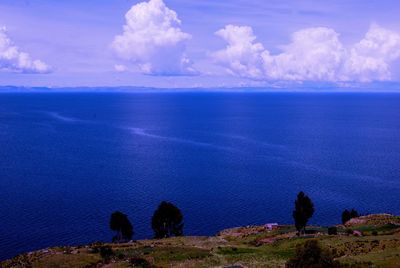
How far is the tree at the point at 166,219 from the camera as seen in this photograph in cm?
8662

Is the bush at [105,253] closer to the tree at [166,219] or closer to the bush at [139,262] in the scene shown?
the bush at [139,262]

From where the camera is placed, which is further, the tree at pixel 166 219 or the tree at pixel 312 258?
the tree at pixel 166 219

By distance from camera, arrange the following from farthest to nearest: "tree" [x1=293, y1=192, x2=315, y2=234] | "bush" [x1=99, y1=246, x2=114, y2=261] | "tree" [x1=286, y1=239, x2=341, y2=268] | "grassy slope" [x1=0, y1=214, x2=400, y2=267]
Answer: "tree" [x1=293, y1=192, x2=315, y2=234], "bush" [x1=99, y1=246, x2=114, y2=261], "grassy slope" [x1=0, y1=214, x2=400, y2=267], "tree" [x1=286, y1=239, x2=341, y2=268]

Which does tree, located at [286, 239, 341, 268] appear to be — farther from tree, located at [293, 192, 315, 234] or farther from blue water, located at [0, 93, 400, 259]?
blue water, located at [0, 93, 400, 259]

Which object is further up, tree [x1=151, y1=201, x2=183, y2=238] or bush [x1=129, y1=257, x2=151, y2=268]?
bush [x1=129, y1=257, x2=151, y2=268]

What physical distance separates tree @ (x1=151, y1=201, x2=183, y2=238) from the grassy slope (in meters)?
13.1

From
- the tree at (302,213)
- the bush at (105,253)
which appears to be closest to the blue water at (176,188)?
the tree at (302,213)

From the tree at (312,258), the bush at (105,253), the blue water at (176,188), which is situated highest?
the tree at (312,258)

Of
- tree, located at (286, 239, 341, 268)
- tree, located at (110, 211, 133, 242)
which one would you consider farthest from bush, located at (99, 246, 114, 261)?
tree, located at (286, 239, 341, 268)

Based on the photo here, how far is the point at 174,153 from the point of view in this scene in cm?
19838

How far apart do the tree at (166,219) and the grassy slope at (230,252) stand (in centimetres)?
1307

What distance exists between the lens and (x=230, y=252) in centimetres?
5975

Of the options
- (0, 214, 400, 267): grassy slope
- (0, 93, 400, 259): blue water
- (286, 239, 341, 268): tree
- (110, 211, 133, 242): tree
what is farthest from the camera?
(0, 93, 400, 259): blue water

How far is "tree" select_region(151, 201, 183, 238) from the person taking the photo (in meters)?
86.6
